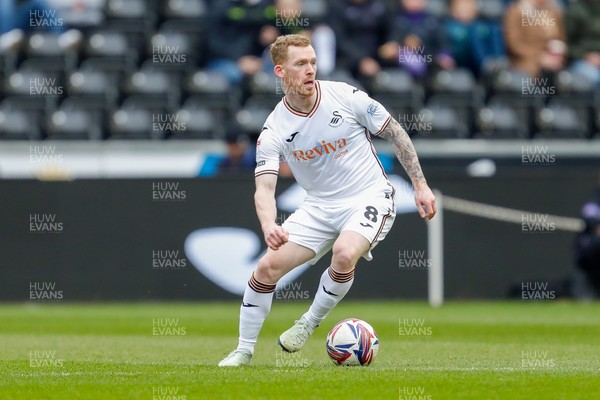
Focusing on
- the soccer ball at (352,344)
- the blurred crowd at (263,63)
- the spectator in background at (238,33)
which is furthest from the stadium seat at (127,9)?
the soccer ball at (352,344)

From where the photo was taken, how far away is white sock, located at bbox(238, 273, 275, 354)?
9406mm

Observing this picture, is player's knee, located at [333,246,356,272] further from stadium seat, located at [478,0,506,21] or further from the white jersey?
stadium seat, located at [478,0,506,21]

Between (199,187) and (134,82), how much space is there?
3.81 metres

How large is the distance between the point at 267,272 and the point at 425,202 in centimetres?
130

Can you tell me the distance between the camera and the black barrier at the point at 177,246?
1692 cm

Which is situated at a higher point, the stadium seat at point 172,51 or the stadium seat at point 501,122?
the stadium seat at point 172,51

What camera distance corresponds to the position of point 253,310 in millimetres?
9414

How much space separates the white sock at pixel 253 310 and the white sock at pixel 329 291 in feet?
1.42

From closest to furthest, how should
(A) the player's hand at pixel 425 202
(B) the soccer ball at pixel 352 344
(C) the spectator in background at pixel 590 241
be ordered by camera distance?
(A) the player's hand at pixel 425 202
(B) the soccer ball at pixel 352 344
(C) the spectator in background at pixel 590 241

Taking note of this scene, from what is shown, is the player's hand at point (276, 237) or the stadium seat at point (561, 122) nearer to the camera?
the player's hand at point (276, 237)

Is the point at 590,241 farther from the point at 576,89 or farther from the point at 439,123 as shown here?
the point at 576,89

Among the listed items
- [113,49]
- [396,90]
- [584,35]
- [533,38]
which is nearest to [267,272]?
[396,90]

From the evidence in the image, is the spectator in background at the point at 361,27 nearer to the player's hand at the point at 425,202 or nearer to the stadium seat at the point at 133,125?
the stadium seat at the point at 133,125

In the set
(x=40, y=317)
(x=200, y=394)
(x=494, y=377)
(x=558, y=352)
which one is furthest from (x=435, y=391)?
(x=40, y=317)
